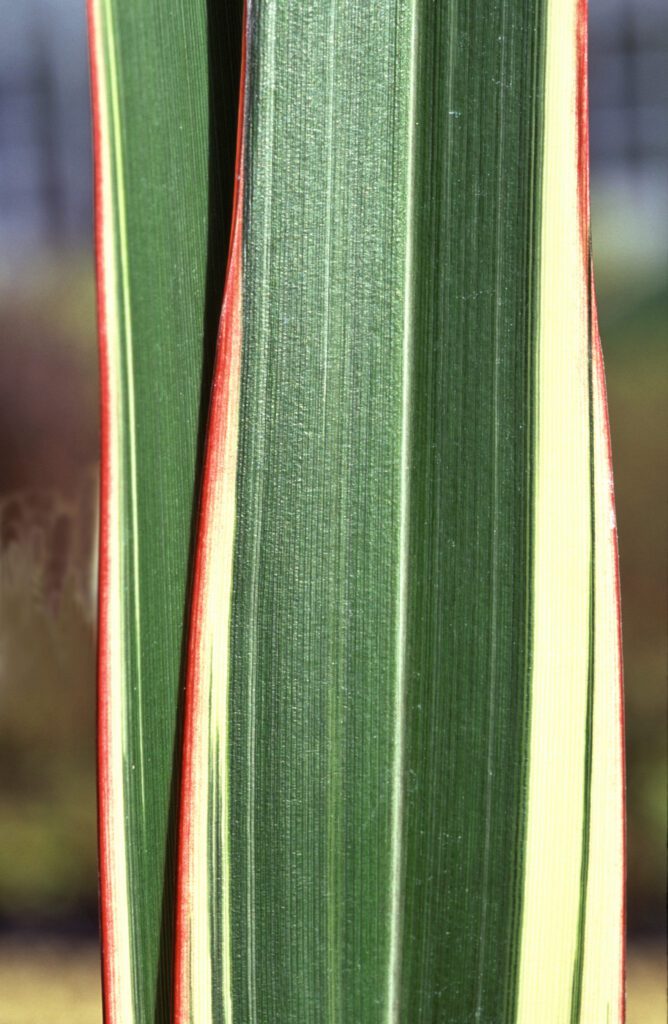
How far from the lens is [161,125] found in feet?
0.88

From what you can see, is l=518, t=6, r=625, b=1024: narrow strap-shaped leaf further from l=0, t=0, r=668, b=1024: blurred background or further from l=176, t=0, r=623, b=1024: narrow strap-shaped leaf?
l=0, t=0, r=668, b=1024: blurred background

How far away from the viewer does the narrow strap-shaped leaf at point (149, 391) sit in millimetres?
258

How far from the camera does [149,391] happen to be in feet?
0.89

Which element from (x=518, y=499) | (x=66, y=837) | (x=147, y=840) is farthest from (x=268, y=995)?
(x=66, y=837)

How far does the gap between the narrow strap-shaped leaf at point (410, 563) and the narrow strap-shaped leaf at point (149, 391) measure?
24mm

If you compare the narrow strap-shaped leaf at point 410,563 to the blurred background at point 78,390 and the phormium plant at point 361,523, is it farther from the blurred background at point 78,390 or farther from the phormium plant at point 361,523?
the blurred background at point 78,390

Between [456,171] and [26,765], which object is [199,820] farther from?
[26,765]

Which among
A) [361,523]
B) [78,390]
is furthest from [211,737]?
[78,390]

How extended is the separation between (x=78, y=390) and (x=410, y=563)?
61cm

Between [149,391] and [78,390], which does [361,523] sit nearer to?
[149,391]

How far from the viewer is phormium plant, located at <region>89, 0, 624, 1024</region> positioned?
262 millimetres

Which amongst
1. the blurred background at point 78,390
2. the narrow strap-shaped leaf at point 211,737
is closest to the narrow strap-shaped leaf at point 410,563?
the narrow strap-shaped leaf at point 211,737

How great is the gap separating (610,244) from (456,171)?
0.57 meters

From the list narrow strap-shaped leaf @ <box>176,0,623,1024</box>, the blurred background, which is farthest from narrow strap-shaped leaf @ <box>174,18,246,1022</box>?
the blurred background
